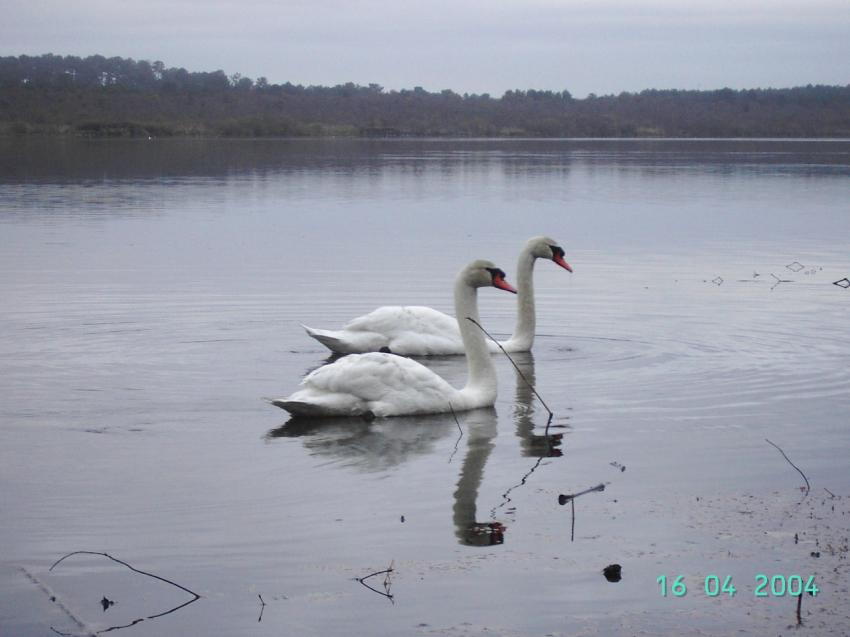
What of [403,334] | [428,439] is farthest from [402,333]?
[428,439]

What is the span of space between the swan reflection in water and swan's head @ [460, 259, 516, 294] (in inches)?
37.7

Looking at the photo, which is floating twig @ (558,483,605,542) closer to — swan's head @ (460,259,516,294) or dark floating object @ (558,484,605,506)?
dark floating object @ (558,484,605,506)

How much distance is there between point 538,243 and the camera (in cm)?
1327

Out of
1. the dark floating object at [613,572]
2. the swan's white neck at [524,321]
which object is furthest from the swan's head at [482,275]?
the dark floating object at [613,572]

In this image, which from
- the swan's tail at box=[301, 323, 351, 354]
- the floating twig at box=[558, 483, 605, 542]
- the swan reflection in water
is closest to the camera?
the floating twig at box=[558, 483, 605, 542]

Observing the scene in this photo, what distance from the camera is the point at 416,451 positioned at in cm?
835

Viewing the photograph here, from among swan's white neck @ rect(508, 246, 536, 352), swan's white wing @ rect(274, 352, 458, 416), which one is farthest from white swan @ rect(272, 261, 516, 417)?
swan's white neck @ rect(508, 246, 536, 352)

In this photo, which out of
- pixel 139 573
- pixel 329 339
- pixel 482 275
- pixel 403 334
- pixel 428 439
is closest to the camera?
pixel 139 573

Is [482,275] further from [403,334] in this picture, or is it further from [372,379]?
[403,334]

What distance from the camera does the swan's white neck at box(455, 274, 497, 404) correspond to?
9.83m

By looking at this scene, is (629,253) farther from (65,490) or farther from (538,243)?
(65,490)

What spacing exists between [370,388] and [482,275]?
160 centimetres

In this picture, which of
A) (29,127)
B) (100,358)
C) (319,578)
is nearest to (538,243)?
(100,358)

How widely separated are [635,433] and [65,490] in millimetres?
3692
